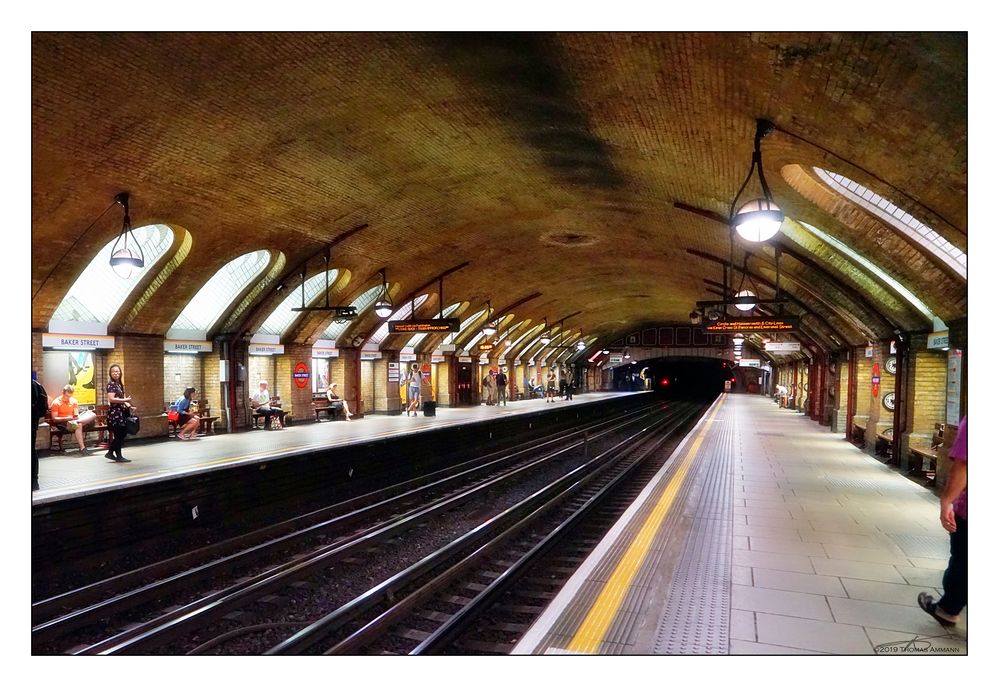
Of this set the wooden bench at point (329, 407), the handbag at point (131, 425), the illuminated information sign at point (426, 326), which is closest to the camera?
the handbag at point (131, 425)

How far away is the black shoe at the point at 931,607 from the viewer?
4.07m

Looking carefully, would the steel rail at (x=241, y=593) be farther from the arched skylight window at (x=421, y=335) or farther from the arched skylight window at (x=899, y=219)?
the arched skylight window at (x=421, y=335)

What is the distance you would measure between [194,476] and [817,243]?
1064 centimetres

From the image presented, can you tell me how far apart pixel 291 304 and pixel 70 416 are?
24.5 feet

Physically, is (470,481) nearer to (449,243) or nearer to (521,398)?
(449,243)

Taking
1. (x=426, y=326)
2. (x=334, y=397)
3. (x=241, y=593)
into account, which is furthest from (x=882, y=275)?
(x=334, y=397)

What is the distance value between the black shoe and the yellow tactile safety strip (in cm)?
196

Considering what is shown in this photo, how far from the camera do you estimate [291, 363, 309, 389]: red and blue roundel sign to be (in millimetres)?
17703

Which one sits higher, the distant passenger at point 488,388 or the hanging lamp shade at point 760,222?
the hanging lamp shade at point 760,222

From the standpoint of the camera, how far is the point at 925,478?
9.59 m

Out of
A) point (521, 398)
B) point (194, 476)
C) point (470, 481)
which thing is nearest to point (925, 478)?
point (470, 481)

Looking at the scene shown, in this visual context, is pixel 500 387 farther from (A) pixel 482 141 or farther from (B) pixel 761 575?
(B) pixel 761 575

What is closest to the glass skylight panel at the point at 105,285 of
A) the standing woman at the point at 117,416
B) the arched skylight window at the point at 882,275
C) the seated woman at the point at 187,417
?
the seated woman at the point at 187,417

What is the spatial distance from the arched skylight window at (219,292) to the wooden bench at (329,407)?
4624mm
